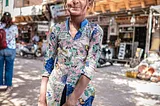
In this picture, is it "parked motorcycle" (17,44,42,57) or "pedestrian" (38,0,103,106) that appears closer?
"pedestrian" (38,0,103,106)

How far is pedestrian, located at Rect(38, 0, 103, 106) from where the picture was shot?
1.29 meters

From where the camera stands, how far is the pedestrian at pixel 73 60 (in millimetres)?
1289

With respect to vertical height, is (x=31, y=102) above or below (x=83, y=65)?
below

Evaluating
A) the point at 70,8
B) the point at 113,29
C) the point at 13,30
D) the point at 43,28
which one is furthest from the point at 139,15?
the point at 70,8

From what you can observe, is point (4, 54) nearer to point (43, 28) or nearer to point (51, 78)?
point (51, 78)

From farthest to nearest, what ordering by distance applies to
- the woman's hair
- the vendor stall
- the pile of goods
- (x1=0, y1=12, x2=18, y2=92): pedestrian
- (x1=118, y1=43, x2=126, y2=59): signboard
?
(x1=118, y1=43, x2=126, y2=59): signboard, the vendor stall, the pile of goods, (x1=0, y1=12, x2=18, y2=92): pedestrian, the woman's hair

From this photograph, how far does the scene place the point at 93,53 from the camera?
1.30 m

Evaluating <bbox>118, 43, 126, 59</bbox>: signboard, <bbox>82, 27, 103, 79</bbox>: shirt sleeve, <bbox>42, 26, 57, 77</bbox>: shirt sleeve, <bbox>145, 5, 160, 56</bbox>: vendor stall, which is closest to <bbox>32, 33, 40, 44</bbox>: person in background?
<bbox>118, 43, 126, 59</bbox>: signboard

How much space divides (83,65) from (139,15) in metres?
9.93

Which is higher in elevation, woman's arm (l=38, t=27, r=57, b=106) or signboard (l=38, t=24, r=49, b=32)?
signboard (l=38, t=24, r=49, b=32)

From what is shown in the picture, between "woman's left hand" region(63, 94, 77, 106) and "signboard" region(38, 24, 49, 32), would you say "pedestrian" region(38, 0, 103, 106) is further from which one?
"signboard" region(38, 24, 49, 32)

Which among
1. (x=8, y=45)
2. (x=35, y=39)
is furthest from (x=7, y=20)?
(x=35, y=39)

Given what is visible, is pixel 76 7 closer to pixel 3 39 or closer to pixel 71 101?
pixel 71 101

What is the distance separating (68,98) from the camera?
1.30 m
